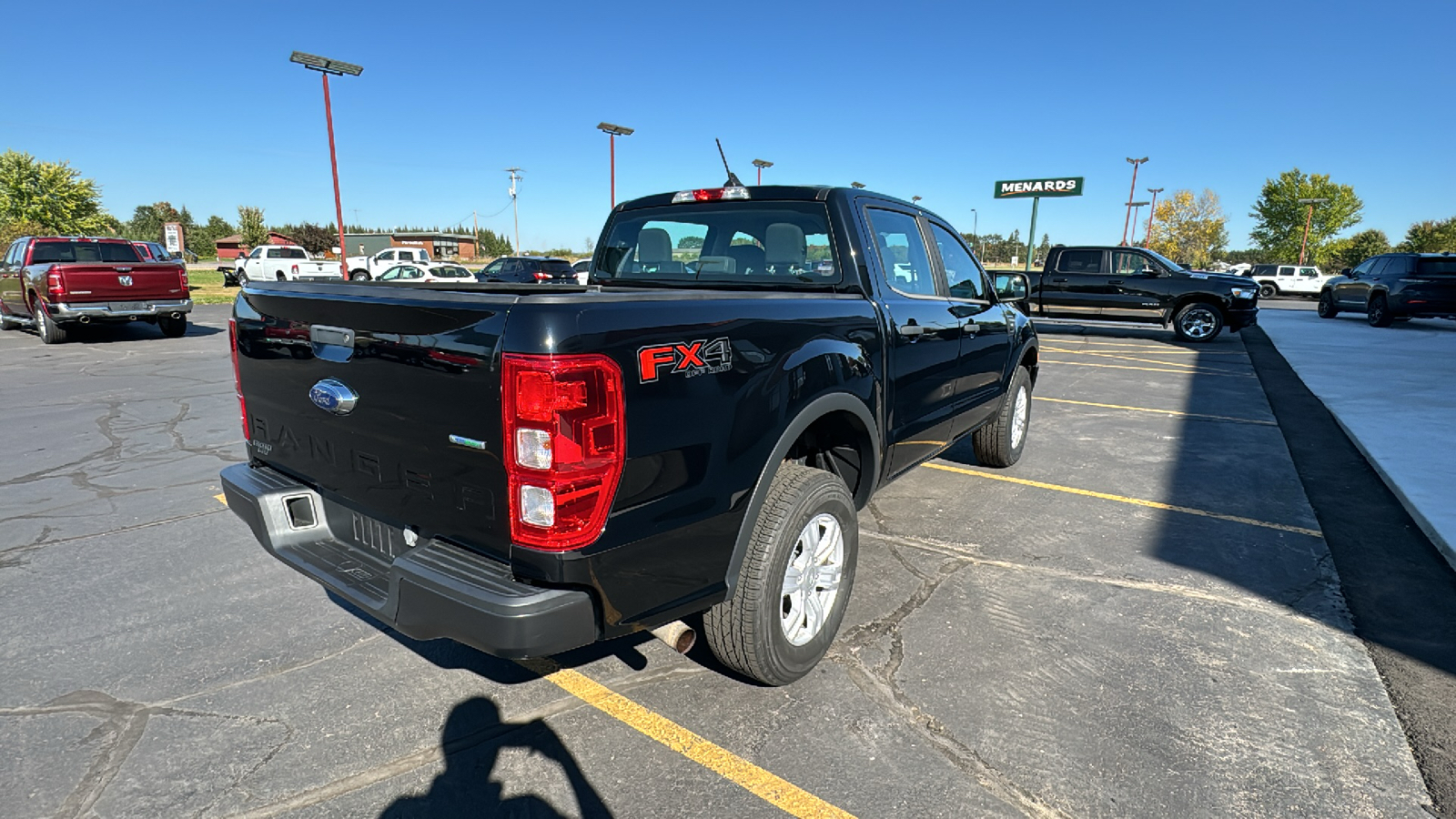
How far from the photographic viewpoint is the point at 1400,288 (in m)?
17.7

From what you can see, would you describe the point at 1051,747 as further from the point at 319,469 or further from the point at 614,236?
the point at 614,236

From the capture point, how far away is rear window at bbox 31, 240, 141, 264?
12.9 meters

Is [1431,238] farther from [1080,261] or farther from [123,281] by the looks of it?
[123,281]

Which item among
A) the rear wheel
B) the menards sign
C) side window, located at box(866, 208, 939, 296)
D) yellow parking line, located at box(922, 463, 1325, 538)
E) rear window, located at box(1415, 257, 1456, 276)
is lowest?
yellow parking line, located at box(922, 463, 1325, 538)

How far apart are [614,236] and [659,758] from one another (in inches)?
117

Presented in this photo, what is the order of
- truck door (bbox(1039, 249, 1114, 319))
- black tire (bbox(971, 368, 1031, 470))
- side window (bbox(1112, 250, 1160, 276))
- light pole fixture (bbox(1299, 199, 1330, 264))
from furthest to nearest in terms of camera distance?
light pole fixture (bbox(1299, 199, 1330, 264)) → truck door (bbox(1039, 249, 1114, 319)) → side window (bbox(1112, 250, 1160, 276)) → black tire (bbox(971, 368, 1031, 470))

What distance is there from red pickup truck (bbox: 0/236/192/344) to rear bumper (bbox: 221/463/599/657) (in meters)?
13.0

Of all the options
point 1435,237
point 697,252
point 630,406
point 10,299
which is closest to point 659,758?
point 630,406

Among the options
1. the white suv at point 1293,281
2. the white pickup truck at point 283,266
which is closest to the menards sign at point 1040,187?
the white suv at point 1293,281

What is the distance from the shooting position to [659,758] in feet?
7.91

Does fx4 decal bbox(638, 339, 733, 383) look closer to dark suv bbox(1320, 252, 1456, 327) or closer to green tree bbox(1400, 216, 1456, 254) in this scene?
dark suv bbox(1320, 252, 1456, 327)

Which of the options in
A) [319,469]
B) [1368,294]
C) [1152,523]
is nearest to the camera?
[319,469]

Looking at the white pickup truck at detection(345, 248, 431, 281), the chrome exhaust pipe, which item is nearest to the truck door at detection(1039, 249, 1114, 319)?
the chrome exhaust pipe

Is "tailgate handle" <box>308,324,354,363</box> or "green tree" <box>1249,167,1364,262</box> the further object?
"green tree" <box>1249,167,1364,262</box>
